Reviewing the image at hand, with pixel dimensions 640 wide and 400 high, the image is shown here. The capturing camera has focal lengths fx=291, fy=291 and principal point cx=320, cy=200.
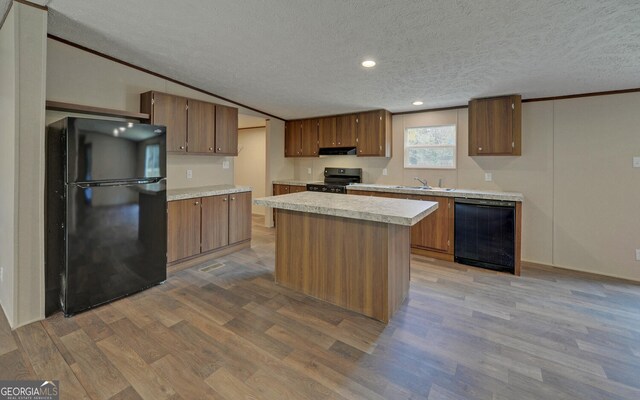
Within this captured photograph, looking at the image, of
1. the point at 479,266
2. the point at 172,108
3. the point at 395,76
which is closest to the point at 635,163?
the point at 479,266

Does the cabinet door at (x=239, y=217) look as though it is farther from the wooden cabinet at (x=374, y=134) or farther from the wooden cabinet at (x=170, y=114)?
the wooden cabinet at (x=374, y=134)

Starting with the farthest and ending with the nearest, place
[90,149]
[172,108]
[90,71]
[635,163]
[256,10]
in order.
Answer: [172,108] → [635,163] → [90,71] → [90,149] → [256,10]

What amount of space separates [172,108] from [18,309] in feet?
8.20

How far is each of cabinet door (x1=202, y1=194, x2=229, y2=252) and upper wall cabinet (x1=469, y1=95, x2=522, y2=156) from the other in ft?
11.8

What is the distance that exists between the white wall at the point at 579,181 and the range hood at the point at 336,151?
79.4 inches

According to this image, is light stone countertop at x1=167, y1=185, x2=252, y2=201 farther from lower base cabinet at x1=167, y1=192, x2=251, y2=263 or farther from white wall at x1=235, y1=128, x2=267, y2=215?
white wall at x1=235, y1=128, x2=267, y2=215

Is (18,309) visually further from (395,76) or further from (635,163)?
(635,163)

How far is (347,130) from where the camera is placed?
17.7 ft

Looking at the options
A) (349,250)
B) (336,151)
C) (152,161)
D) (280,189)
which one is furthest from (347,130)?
(152,161)

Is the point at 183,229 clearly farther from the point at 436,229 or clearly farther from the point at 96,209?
the point at 436,229

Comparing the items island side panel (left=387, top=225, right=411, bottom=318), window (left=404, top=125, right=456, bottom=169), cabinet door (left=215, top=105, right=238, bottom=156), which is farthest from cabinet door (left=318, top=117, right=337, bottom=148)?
island side panel (left=387, top=225, right=411, bottom=318)

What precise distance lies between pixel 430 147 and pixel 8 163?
5030mm

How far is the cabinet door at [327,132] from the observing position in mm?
5578

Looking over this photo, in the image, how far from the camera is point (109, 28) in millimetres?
2586
